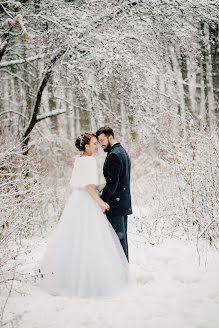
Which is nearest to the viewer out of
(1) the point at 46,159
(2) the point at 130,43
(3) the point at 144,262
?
(3) the point at 144,262

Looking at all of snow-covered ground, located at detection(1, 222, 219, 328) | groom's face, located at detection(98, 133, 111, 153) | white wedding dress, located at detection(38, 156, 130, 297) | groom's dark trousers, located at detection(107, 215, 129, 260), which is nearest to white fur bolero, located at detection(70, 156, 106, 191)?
white wedding dress, located at detection(38, 156, 130, 297)

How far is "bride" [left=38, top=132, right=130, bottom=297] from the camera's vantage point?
3.10 metres

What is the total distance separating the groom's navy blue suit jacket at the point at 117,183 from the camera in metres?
3.32

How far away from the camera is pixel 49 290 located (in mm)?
3215

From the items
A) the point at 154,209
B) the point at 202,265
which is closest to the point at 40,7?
the point at 154,209

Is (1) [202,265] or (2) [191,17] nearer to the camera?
(1) [202,265]

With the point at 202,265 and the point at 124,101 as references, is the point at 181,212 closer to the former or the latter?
the point at 202,265

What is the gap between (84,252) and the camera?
3.18 meters

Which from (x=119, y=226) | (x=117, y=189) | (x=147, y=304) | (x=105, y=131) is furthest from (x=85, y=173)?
(x=147, y=304)

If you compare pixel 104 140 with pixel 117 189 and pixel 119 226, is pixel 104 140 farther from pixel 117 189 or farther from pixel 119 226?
pixel 119 226

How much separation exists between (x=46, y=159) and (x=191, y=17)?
19.3 feet

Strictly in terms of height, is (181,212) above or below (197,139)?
below

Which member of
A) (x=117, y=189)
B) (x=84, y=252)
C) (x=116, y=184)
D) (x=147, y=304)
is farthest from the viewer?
(x=117, y=189)

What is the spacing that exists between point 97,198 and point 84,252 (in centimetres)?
62
